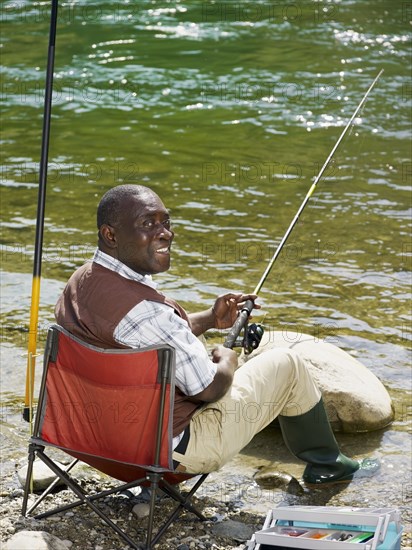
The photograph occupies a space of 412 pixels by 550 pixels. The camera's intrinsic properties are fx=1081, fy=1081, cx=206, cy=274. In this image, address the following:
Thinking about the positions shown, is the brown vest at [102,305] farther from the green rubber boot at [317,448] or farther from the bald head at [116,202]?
the green rubber boot at [317,448]

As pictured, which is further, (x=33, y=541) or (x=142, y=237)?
(x=142, y=237)

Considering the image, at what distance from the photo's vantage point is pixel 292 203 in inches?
346

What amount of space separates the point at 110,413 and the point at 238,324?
0.74 m

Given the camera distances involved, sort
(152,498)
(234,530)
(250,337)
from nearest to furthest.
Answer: (152,498), (234,530), (250,337)

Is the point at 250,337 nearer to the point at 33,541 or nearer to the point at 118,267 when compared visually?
the point at 118,267

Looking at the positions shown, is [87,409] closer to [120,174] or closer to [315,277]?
[315,277]

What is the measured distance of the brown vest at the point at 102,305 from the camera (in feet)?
11.6

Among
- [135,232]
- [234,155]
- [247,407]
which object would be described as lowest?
[234,155]

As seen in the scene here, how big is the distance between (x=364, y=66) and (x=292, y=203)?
194 inches

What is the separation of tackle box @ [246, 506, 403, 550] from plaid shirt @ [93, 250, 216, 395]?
531mm

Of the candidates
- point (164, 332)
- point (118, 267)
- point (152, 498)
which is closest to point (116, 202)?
point (118, 267)

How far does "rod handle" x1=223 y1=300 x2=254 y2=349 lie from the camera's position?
405 cm

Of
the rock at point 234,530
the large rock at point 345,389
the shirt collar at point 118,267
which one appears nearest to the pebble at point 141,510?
the rock at point 234,530

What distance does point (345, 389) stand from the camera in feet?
16.5
